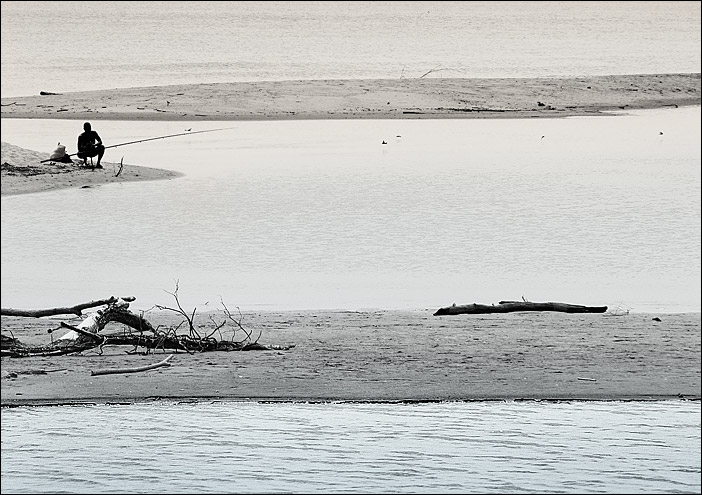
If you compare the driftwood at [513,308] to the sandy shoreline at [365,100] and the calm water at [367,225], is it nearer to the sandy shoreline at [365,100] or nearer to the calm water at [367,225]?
the calm water at [367,225]

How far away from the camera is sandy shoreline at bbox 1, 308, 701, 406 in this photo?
7328mm

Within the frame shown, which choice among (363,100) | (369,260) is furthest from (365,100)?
(369,260)

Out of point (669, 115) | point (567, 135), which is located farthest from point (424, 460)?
point (669, 115)

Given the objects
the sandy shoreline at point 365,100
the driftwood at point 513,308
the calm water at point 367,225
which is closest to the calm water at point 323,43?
the sandy shoreline at point 365,100

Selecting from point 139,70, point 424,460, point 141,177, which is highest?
point 139,70

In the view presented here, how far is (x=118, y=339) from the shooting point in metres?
8.23

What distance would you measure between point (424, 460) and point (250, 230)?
8.64 m

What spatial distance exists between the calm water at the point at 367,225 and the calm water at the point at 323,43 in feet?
53.3

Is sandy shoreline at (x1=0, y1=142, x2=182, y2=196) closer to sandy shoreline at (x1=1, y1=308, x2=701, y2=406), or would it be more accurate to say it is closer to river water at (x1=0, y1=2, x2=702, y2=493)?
river water at (x1=0, y1=2, x2=702, y2=493)

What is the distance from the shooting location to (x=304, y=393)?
7320 millimetres

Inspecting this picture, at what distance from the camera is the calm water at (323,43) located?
145ft

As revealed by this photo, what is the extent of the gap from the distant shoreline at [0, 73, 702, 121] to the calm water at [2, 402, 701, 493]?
22596 millimetres

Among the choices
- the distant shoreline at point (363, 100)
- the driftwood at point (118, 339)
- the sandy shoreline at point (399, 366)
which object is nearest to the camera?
the sandy shoreline at point (399, 366)

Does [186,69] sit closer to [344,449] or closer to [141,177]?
[141,177]
